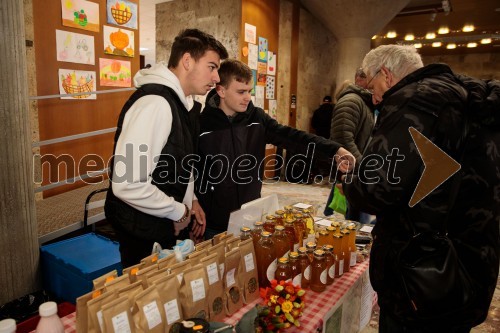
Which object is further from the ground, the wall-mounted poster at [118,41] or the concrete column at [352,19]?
the concrete column at [352,19]

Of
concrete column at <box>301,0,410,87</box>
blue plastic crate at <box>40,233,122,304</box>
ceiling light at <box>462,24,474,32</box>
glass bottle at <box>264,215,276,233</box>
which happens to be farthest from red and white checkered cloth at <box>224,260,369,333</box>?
→ ceiling light at <box>462,24,474,32</box>

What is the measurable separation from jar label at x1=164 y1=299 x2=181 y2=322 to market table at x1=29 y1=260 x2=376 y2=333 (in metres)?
0.25

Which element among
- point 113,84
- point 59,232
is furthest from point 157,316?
point 113,84

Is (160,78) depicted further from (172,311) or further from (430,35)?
(430,35)

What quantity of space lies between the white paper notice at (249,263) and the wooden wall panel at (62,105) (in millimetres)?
3100

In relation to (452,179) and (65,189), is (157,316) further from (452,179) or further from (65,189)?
(65,189)

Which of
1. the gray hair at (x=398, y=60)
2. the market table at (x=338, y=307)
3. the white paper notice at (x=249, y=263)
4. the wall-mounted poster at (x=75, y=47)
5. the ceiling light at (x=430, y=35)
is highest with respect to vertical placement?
the ceiling light at (x=430, y=35)

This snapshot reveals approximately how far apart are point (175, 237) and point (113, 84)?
10.8 ft

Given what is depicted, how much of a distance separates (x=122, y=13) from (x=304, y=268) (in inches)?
162

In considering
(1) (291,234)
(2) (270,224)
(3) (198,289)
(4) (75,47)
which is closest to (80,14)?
(4) (75,47)

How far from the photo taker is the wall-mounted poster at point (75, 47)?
3.86 m

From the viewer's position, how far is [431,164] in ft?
4.22

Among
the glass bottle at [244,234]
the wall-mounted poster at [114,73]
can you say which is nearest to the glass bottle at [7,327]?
the glass bottle at [244,234]

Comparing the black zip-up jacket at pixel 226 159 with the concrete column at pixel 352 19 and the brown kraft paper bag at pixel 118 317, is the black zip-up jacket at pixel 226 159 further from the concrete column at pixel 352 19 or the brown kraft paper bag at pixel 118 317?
the concrete column at pixel 352 19
